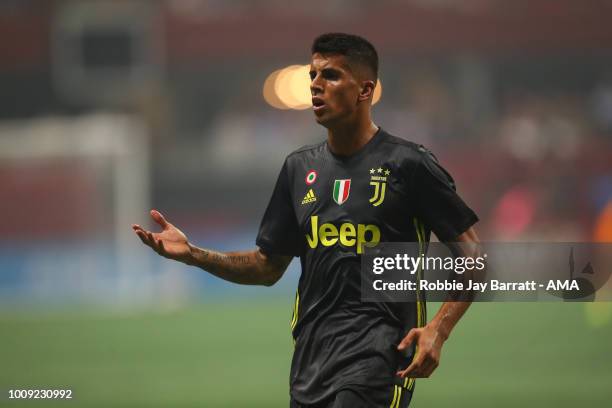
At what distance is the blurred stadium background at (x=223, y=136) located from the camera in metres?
19.3

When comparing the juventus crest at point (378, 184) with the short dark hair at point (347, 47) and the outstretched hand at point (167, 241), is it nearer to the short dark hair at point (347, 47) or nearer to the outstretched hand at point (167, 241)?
the short dark hair at point (347, 47)

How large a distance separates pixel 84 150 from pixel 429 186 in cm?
2016

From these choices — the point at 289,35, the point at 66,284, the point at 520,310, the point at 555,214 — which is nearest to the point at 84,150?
the point at 66,284

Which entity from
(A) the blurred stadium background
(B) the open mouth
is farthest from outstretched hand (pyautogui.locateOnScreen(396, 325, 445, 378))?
(A) the blurred stadium background

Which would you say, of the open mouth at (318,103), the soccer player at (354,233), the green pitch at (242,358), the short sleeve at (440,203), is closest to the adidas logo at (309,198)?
the soccer player at (354,233)

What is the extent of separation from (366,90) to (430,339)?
1212 millimetres

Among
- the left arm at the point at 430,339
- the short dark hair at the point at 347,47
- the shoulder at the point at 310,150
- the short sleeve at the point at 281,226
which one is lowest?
the left arm at the point at 430,339

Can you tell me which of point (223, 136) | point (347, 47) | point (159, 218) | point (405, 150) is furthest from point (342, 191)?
point (223, 136)

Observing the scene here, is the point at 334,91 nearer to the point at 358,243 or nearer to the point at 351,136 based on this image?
the point at 351,136

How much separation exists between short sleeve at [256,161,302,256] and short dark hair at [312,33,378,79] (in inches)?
23.2

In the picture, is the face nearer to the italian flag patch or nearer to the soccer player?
the soccer player

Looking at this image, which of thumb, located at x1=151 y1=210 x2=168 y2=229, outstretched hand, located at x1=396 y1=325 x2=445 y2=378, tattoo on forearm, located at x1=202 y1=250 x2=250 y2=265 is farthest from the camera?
tattoo on forearm, located at x1=202 y1=250 x2=250 y2=265

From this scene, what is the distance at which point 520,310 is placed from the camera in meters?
18.1

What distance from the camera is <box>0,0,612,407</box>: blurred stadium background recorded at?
19297 mm
